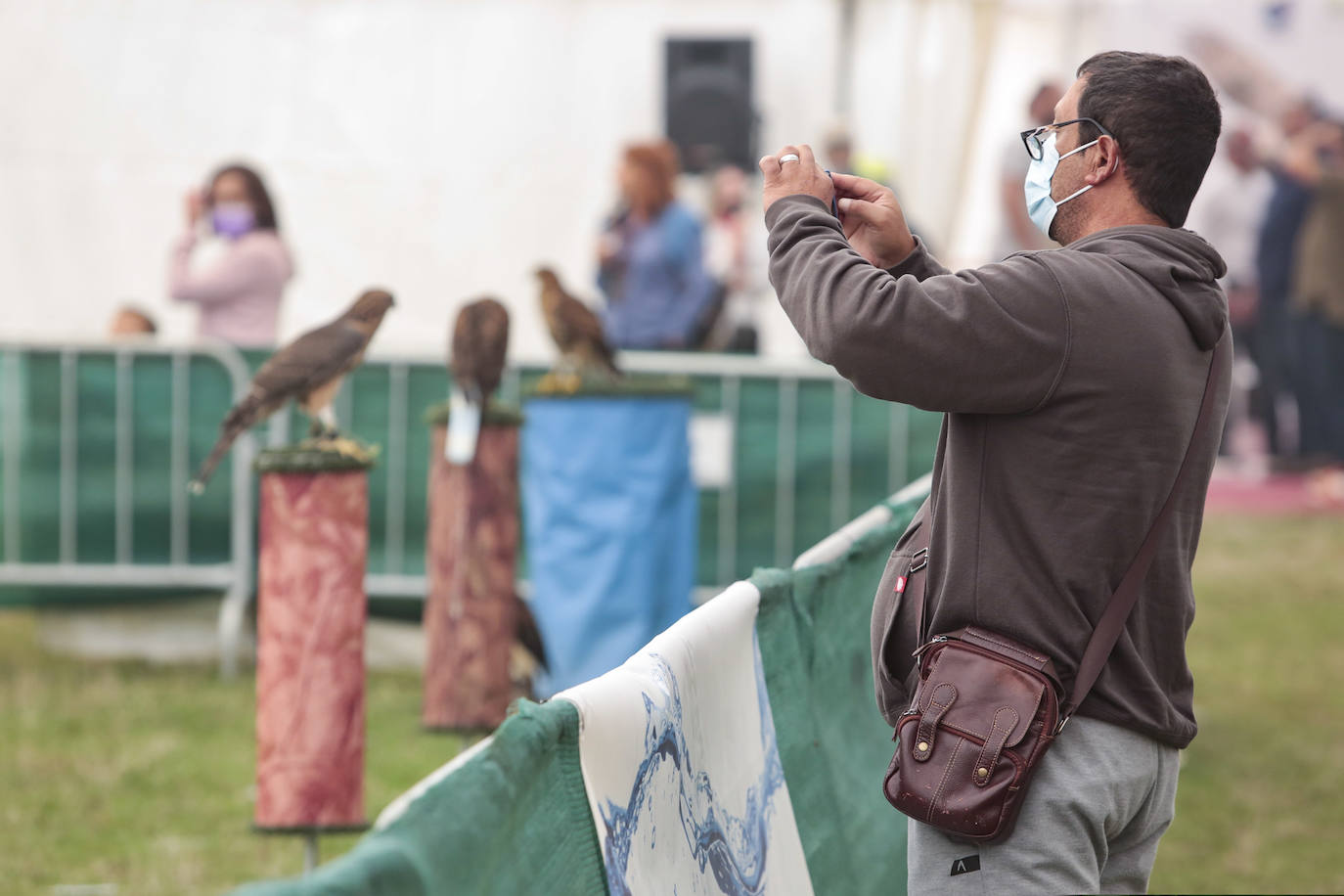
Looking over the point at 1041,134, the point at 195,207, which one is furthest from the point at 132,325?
the point at 1041,134

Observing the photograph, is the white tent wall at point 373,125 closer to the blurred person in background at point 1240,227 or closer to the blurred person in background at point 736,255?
the blurred person in background at point 736,255

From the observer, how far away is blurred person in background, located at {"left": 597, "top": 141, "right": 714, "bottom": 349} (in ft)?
28.5

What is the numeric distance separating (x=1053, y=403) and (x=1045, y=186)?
0.44 metres

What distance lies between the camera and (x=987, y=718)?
7.72 ft

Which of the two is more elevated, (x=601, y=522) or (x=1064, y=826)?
(x=1064, y=826)

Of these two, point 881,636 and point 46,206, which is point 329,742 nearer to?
point 881,636

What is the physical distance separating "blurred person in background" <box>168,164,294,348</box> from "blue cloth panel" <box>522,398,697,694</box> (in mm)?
1666

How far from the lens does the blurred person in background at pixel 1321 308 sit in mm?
14883

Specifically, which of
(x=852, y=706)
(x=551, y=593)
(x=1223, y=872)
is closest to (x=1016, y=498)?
(x=852, y=706)

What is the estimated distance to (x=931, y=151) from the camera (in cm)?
1134

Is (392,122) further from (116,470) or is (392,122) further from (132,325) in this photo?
(116,470)

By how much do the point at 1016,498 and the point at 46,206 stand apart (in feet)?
32.4

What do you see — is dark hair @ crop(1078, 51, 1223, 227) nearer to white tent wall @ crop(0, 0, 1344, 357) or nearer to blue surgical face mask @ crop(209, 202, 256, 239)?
blue surgical face mask @ crop(209, 202, 256, 239)

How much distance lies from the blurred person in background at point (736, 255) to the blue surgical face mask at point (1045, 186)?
8.10 m
